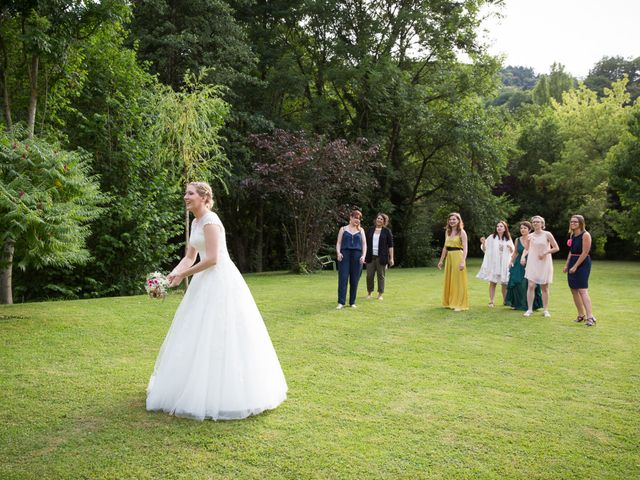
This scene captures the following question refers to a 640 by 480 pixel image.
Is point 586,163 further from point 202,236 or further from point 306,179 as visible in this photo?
point 202,236

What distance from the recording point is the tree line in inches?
479

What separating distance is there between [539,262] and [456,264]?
1.68 metres

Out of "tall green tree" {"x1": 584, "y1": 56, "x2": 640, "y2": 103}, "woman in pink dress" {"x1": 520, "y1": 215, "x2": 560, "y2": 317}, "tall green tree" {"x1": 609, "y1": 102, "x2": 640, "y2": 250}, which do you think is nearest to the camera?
"woman in pink dress" {"x1": 520, "y1": 215, "x2": 560, "y2": 317}

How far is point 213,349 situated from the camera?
4.98m

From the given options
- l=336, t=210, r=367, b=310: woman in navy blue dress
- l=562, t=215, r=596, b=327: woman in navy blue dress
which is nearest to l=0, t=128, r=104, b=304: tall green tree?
l=336, t=210, r=367, b=310: woman in navy blue dress

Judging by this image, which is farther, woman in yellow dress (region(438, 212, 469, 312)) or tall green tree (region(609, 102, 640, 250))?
tall green tree (region(609, 102, 640, 250))

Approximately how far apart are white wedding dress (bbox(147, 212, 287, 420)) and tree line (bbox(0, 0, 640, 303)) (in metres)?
4.74

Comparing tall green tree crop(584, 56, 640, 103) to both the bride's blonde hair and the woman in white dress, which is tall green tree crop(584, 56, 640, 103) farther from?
the bride's blonde hair

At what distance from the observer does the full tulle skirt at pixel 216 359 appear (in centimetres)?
490

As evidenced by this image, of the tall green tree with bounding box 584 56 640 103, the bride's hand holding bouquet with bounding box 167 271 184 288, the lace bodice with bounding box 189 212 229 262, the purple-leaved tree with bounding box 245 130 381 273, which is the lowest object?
the bride's hand holding bouquet with bounding box 167 271 184 288

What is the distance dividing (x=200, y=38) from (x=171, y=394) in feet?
57.4

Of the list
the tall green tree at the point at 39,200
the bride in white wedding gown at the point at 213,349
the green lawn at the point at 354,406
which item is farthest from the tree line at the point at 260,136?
the bride in white wedding gown at the point at 213,349

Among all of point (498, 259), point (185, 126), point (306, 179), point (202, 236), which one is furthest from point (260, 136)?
point (202, 236)

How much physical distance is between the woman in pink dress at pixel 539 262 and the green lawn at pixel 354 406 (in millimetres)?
1234
